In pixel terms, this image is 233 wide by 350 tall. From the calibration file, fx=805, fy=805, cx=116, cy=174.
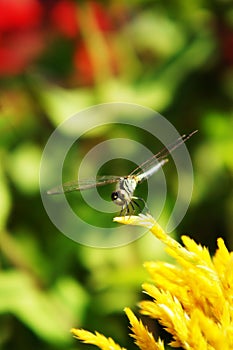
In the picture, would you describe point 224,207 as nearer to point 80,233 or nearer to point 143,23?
point 80,233

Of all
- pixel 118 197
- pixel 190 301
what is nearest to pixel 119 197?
pixel 118 197

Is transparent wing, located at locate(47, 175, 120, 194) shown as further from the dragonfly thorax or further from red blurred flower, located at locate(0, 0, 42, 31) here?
red blurred flower, located at locate(0, 0, 42, 31)

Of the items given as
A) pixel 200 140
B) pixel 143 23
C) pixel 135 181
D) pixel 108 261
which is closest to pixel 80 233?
pixel 108 261

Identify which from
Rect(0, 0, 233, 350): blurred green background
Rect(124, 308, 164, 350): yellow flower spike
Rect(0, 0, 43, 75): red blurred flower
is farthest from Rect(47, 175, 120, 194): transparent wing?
Rect(0, 0, 43, 75): red blurred flower

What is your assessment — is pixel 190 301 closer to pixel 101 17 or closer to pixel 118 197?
pixel 118 197

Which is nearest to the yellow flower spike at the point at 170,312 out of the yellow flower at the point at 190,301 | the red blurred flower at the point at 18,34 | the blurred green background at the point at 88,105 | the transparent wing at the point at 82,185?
the yellow flower at the point at 190,301

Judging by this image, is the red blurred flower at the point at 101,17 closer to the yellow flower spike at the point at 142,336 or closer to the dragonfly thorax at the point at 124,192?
the dragonfly thorax at the point at 124,192
